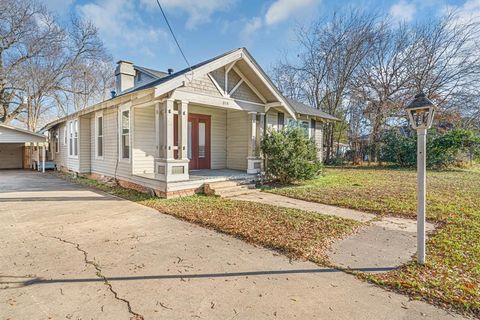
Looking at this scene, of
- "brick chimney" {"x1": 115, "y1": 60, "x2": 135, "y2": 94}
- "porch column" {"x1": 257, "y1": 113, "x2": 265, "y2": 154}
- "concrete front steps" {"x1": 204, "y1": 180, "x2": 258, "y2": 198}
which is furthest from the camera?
"brick chimney" {"x1": 115, "y1": 60, "x2": 135, "y2": 94}

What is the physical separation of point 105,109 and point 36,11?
17.1m


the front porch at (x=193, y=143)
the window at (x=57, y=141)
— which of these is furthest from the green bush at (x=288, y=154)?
the window at (x=57, y=141)

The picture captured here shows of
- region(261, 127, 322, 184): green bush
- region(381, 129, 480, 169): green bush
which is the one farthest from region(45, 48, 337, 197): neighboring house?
region(381, 129, 480, 169): green bush

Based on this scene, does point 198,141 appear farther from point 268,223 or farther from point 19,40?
point 19,40

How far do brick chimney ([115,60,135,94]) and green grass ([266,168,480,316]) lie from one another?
33.6 ft

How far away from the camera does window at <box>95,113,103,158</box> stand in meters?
11.0

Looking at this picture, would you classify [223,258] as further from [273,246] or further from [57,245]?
[57,245]

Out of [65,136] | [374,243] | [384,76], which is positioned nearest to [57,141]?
[65,136]

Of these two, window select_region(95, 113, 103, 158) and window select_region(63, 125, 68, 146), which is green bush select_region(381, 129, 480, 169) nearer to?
window select_region(95, 113, 103, 158)

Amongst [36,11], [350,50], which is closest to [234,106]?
[350,50]

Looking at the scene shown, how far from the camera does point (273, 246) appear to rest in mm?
3949

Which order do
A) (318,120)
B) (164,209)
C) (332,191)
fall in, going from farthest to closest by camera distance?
(318,120) < (332,191) < (164,209)

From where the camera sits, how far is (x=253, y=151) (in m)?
9.70

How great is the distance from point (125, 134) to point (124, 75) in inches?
253
